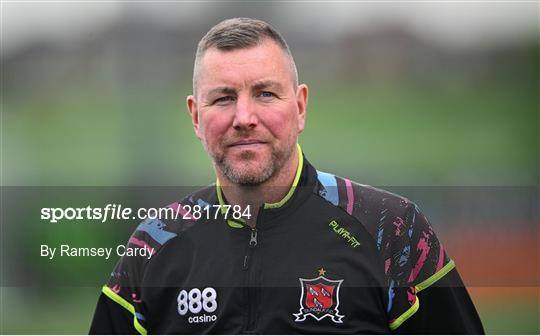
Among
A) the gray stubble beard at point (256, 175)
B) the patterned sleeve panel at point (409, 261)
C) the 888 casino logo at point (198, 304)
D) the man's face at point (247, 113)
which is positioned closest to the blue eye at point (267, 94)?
the man's face at point (247, 113)

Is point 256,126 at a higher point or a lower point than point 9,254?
higher

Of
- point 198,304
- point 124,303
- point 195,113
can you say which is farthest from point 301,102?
point 124,303

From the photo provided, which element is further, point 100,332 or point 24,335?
point 24,335

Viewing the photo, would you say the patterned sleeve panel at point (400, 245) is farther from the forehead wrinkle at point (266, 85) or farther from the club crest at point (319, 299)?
the forehead wrinkle at point (266, 85)

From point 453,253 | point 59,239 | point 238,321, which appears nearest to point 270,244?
point 238,321

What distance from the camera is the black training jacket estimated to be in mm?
2416

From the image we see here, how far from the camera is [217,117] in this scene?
2482mm

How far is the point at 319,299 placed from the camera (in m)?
2.45

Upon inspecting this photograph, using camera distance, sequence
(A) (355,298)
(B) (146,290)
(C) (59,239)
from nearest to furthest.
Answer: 1. (A) (355,298)
2. (B) (146,290)
3. (C) (59,239)

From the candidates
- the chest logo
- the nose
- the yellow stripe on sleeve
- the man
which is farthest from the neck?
the yellow stripe on sleeve

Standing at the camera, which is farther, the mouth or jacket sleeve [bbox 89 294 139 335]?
jacket sleeve [bbox 89 294 139 335]

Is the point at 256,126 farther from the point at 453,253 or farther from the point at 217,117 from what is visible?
the point at 453,253

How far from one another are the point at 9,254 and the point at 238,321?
2.51 meters

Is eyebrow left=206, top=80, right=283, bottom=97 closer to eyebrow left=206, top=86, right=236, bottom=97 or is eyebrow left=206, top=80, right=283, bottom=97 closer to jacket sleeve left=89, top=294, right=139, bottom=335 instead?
eyebrow left=206, top=86, right=236, bottom=97
